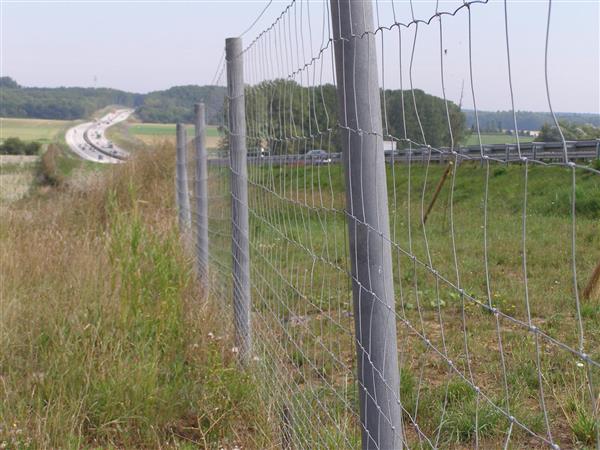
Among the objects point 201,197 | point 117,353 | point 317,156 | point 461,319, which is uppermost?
point 317,156

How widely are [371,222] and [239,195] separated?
114 inches

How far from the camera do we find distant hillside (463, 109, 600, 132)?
1.71 metres

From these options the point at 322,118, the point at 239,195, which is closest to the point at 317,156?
the point at 322,118

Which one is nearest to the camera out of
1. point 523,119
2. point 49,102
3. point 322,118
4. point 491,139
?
point 523,119

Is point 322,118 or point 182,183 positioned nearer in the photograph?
point 322,118

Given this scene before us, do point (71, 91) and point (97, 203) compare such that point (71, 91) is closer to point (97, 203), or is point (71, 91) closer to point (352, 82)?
point (97, 203)

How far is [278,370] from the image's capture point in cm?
444

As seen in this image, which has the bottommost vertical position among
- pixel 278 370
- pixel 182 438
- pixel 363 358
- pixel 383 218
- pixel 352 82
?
pixel 182 438

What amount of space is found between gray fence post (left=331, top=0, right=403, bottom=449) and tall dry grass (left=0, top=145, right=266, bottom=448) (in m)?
1.63

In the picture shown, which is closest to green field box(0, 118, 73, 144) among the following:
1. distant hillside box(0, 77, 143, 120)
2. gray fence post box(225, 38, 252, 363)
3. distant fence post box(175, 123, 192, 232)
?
distant hillside box(0, 77, 143, 120)

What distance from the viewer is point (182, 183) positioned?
957cm

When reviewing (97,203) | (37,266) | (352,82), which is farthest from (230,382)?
(97,203)

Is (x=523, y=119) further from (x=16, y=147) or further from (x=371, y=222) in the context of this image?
(x=16, y=147)

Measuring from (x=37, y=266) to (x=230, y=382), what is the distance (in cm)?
312
